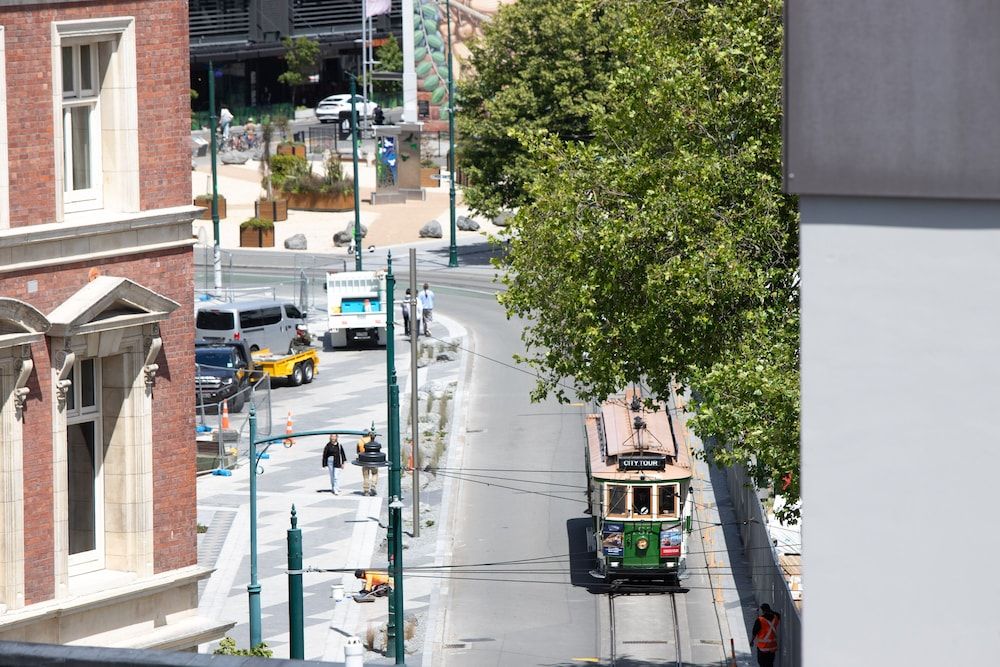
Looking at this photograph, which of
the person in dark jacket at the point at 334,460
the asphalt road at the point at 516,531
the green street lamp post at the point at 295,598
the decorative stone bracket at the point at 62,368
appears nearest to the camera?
the decorative stone bracket at the point at 62,368

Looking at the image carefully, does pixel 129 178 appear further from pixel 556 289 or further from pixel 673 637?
pixel 673 637

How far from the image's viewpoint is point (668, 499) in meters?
30.7

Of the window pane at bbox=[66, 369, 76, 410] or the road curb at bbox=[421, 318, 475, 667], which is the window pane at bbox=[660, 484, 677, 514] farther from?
the window pane at bbox=[66, 369, 76, 410]

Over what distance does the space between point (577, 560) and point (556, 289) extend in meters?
9.67

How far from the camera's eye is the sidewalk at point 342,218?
7406 cm

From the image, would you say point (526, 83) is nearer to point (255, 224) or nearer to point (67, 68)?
point (255, 224)

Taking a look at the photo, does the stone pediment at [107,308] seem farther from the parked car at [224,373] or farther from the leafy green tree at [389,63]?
the leafy green tree at [389,63]

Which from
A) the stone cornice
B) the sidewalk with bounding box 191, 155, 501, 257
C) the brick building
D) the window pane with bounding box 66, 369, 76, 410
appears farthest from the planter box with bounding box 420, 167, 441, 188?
the window pane with bounding box 66, 369, 76, 410

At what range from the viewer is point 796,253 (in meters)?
22.7

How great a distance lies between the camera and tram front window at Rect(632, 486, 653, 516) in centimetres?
3064

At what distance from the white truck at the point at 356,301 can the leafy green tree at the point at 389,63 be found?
57015 millimetres

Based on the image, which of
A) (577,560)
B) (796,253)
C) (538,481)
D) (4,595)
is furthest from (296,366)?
(4,595)

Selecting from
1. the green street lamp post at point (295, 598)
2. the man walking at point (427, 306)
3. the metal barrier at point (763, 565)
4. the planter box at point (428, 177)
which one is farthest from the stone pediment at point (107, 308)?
the planter box at point (428, 177)

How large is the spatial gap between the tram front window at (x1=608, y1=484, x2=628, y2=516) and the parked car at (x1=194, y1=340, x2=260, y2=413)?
15.9m
